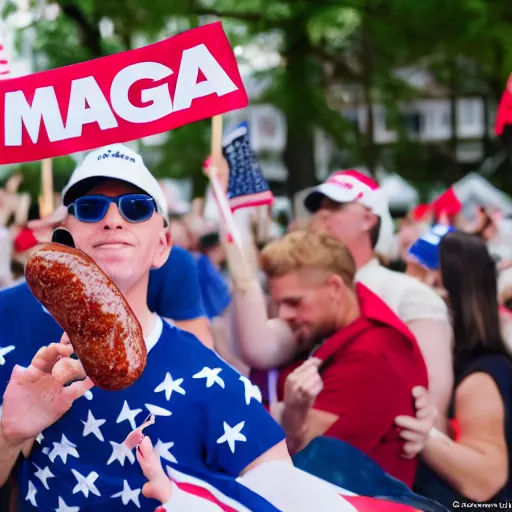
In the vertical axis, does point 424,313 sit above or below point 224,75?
below

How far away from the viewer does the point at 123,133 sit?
3084 mm

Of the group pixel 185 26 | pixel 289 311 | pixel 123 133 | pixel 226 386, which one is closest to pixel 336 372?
pixel 289 311

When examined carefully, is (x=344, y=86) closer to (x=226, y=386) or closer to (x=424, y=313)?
(x=424, y=313)

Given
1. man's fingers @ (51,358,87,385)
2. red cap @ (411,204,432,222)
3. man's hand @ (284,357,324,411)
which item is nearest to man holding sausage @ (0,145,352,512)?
man's fingers @ (51,358,87,385)

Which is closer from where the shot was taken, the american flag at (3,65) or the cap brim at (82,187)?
the cap brim at (82,187)

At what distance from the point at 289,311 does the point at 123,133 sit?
1.07 meters

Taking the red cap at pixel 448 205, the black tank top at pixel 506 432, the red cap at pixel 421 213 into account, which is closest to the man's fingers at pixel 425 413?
the black tank top at pixel 506 432

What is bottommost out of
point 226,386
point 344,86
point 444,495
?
point 344,86

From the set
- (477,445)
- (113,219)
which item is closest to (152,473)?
(113,219)

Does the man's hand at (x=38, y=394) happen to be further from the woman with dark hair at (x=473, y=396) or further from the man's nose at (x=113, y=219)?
the woman with dark hair at (x=473, y=396)

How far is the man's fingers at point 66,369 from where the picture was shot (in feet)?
8.57

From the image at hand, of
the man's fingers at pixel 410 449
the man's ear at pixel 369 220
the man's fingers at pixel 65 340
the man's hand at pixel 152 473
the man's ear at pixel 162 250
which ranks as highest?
the man's ear at pixel 162 250

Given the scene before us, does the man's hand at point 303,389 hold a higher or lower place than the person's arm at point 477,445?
higher

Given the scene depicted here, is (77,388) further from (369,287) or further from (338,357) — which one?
(369,287)
